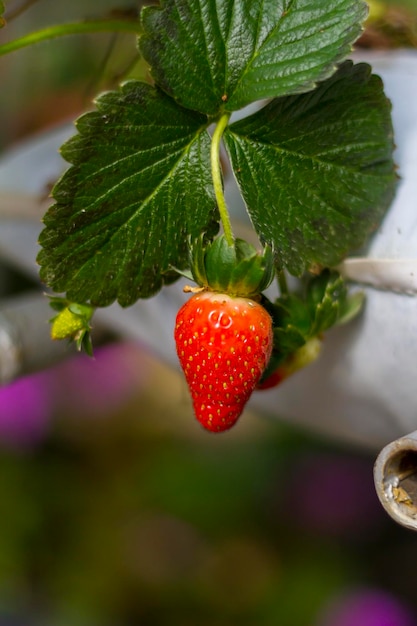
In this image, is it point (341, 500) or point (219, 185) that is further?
point (341, 500)

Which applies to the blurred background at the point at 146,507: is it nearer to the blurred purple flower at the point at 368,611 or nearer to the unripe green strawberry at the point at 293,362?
the blurred purple flower at the point at 368,611

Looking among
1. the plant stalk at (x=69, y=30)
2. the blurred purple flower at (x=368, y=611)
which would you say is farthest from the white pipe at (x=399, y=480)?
the blurred purple flower at (x=368, y=611)

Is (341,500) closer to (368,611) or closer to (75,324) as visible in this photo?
(368,611)

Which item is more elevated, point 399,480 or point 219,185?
point 219,185

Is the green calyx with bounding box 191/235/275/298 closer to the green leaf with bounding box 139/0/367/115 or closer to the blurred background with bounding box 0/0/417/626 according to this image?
the green leaf with bounding box 139/0/367/115

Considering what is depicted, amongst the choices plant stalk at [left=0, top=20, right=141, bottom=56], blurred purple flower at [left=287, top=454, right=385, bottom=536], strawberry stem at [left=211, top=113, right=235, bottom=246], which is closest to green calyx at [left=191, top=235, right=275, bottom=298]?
strawberry stem at [left=211, top=113, right=235, bottom=246]

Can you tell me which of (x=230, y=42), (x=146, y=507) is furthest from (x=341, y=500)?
(x=230, y=42)

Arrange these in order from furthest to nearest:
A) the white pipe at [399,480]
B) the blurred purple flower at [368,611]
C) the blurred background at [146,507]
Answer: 1. the blurred background at [146,507]
2. the blurred purple flower at [368,611]
3. the white pipe at [399,480]
